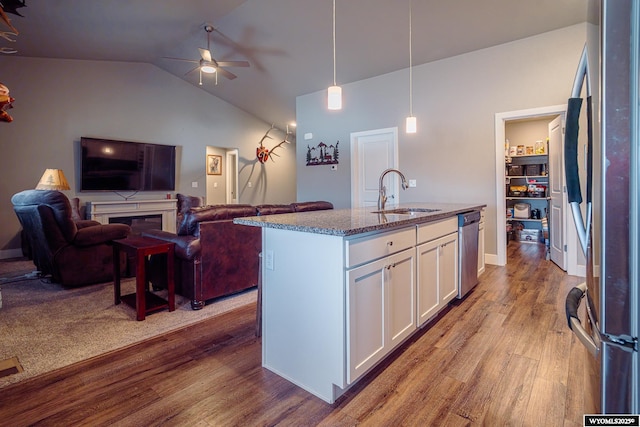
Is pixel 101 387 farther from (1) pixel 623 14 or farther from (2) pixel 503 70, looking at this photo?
(2) pixel 503 70

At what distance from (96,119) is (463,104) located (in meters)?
6.18

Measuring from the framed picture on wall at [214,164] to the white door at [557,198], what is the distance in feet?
22.9

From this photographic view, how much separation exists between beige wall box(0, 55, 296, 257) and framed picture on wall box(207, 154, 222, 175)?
65cm

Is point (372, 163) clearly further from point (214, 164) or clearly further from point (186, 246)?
point (214, 164)

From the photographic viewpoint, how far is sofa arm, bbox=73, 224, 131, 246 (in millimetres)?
3506

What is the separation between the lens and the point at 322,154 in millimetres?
6336

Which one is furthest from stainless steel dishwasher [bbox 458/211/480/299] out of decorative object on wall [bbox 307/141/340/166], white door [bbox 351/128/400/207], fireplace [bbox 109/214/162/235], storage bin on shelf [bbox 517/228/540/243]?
fireplace [bbox 109/214/162/235]

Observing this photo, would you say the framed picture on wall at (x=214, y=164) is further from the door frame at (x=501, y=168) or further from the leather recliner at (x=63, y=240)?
the door frame at (x=501, y=168)

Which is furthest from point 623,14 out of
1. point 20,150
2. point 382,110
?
point 20,150

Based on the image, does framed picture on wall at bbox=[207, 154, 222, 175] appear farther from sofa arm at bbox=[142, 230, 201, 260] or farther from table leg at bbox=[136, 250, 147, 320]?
table leg at bbox=[136, 250, 147, 320]

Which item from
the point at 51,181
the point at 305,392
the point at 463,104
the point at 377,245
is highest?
the point at 463,104

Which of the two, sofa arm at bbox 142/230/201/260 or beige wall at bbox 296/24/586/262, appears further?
→ beige wall at bbox 296/24/586/262

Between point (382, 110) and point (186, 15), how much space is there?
126 inches

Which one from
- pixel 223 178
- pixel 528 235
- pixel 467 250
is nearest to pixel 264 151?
pixel 223 178
